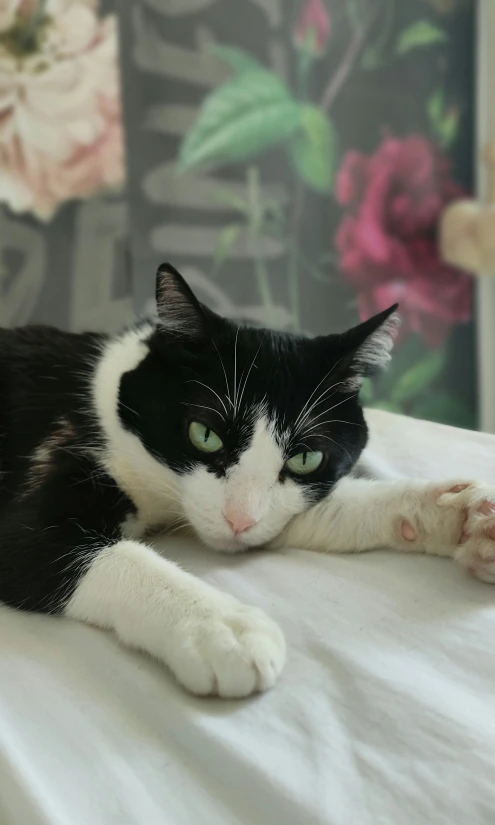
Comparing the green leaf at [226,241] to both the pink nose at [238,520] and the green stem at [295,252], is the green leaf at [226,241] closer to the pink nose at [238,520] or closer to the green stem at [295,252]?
the green stem at [295,252]

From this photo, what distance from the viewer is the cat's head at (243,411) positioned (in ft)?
2.45

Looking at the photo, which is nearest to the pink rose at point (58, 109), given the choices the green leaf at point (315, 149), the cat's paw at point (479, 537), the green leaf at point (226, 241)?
the green leaf at point (226, 241)

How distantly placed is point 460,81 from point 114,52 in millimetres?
1088

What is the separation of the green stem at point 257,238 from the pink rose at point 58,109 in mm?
373

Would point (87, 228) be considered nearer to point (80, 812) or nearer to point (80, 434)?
point (80, 434)

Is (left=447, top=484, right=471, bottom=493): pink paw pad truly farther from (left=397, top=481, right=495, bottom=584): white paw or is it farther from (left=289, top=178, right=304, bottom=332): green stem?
(left=289, top=178, right=304, bottom=332): green stem

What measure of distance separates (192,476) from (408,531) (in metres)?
0.25

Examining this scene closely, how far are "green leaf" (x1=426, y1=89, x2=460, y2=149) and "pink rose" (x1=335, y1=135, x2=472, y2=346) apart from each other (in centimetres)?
5

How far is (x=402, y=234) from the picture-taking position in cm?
199

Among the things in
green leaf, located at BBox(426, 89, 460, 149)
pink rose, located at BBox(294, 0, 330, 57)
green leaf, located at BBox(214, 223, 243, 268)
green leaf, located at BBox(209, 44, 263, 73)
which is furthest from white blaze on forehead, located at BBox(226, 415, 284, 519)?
green leaf, located at BBox(426, 89, 460, 149)

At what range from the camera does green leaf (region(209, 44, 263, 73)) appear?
161 centimetres

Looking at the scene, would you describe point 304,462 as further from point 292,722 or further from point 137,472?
point 292,722

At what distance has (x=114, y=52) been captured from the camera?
4.79 feet

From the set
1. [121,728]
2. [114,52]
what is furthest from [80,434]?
[114,52]
